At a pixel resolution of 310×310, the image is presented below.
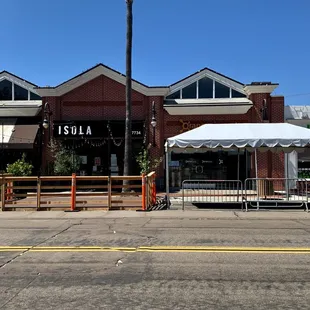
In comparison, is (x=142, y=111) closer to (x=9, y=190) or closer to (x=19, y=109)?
(x=19, y=109)

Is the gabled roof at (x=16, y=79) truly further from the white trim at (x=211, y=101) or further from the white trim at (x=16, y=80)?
the white trim at (x=211, y=101)

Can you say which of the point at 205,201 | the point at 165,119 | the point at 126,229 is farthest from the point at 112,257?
the point at 165,119

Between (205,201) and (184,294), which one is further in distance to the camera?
(205,201)

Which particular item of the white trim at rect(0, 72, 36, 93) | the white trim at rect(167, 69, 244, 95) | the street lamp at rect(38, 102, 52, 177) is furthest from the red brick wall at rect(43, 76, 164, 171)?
the white trim at rect(0, 72, 36, 93)

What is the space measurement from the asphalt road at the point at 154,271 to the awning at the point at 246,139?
498 cm

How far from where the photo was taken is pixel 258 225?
10.6 metres

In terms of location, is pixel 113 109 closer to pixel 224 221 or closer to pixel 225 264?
pixel 224 221

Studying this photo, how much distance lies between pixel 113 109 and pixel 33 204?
9485mm

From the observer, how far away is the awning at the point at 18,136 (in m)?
22.4

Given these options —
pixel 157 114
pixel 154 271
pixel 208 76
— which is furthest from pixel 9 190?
pixel 208 76

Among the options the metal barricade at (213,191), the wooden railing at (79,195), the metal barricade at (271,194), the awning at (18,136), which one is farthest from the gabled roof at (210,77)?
the metal barricade at (213,191)

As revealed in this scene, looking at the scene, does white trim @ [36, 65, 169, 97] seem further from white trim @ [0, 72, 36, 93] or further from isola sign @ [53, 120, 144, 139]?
isola sign @ [53, 120, 144, 139]

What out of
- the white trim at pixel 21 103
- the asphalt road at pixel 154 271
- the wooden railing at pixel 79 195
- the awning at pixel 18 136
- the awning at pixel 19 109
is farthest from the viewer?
the white trim at pixel 21 103

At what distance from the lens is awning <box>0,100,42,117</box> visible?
23.2 m
